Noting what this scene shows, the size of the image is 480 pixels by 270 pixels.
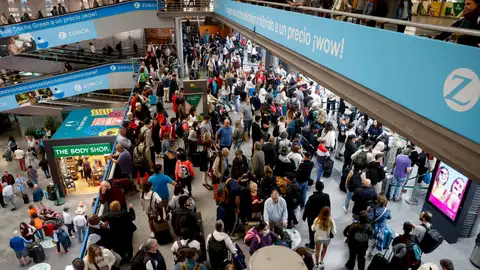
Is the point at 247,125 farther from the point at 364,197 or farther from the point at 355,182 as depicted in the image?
the point at 364,197

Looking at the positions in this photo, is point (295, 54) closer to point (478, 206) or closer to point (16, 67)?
point (478, 206)

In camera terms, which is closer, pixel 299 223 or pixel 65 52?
pixel 299 223

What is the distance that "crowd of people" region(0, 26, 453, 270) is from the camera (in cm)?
527

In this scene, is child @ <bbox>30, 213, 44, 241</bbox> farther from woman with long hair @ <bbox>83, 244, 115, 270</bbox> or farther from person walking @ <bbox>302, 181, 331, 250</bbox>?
person walking @ <bbox>302, 181, 331, 250</bbox>

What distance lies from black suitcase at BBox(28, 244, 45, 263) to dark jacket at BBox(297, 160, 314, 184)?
329 inches

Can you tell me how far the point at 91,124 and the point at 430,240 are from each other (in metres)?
11.3

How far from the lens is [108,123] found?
41.0 ft

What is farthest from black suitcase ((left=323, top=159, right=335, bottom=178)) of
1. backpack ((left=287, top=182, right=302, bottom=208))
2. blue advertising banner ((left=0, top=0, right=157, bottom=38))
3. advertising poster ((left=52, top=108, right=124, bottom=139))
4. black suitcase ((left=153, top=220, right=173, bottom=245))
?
blue advertising banner ((left=0, top=0, right=157, bottom=38))

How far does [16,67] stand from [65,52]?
356cm

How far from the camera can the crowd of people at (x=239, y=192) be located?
5.27 m

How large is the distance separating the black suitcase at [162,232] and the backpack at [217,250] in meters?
1.45

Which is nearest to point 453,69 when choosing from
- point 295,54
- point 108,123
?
point 295,54

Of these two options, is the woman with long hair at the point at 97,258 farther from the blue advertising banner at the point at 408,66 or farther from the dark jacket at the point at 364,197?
the dark jacket at the point at 364,197

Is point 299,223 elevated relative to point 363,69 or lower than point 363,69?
lower
